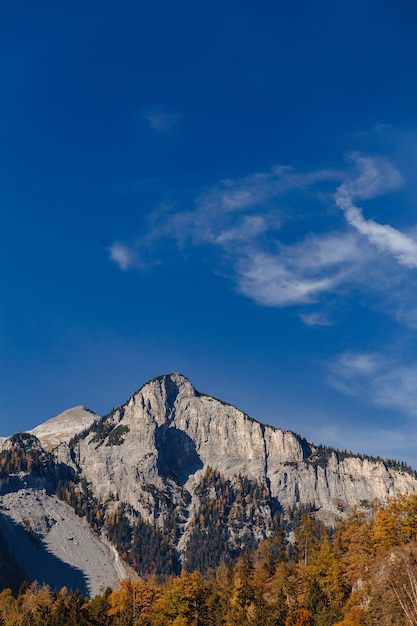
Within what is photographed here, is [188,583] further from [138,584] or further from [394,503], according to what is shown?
[394,503]

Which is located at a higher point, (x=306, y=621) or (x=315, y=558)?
(x=315, y=558)

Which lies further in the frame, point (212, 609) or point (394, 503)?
point (394, 503)

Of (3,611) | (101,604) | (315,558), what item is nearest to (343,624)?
(315,558)

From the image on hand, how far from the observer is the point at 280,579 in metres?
122

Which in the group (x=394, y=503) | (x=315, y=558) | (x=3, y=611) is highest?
(x=394, y=503)

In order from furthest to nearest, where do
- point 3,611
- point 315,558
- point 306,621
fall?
point 3,611 → point 315,558 → point 306,621

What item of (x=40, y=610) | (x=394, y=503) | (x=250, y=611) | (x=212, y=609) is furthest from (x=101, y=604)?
(x=394, y=503)

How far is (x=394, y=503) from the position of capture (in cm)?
12281

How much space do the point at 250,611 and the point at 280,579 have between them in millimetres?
13555

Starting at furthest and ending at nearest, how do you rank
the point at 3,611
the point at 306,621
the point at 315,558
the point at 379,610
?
the point at 3,611, the point at 315,558, the point at 306,621, the point at 379,610

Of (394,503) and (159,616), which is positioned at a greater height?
(394,503)

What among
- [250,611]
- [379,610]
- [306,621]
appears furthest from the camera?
[250,611]

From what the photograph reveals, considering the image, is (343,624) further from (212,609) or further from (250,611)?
(212,609)

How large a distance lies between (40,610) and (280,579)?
47.1 metres
